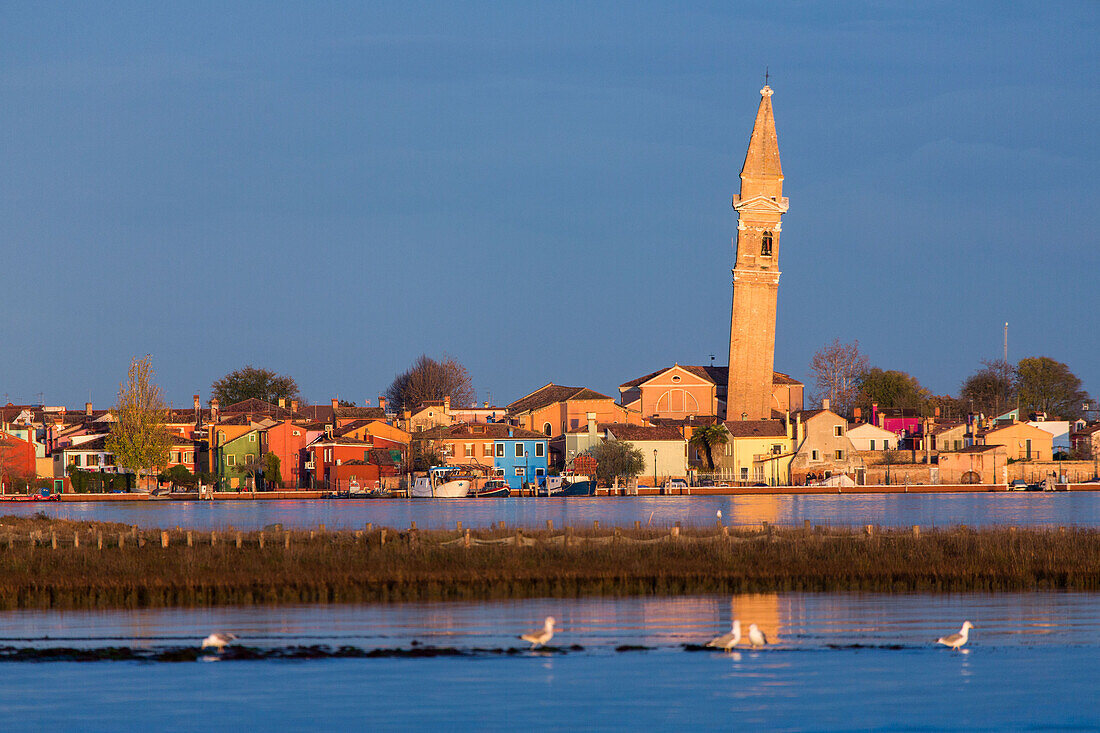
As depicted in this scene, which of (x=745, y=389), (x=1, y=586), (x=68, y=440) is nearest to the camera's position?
(x=1, y=586)

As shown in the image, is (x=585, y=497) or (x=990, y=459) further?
(x=990, y=459)

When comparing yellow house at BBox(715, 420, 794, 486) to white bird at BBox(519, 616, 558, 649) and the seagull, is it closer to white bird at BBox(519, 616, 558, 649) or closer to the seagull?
Answer: the seagull

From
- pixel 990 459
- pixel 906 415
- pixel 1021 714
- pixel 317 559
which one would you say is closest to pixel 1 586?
pixel 317 559

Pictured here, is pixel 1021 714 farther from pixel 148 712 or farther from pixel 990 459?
pixel 990 459

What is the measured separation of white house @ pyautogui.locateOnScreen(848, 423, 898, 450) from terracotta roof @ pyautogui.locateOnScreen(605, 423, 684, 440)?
39.6ft

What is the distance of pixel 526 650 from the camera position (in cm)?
2577

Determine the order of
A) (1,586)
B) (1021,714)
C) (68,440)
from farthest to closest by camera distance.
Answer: (68,440) → (1,586) → (1021,714)

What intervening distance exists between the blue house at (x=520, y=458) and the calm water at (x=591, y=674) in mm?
65565

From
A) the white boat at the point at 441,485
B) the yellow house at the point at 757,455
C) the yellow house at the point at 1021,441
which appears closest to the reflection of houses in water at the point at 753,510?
the yellow house at the point at 757,455

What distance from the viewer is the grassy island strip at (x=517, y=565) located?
3431 cm

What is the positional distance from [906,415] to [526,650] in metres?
92.4

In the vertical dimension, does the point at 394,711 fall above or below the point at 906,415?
below

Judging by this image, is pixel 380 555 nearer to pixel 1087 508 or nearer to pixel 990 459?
pixel 1087 508

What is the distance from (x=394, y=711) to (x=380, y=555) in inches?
684
